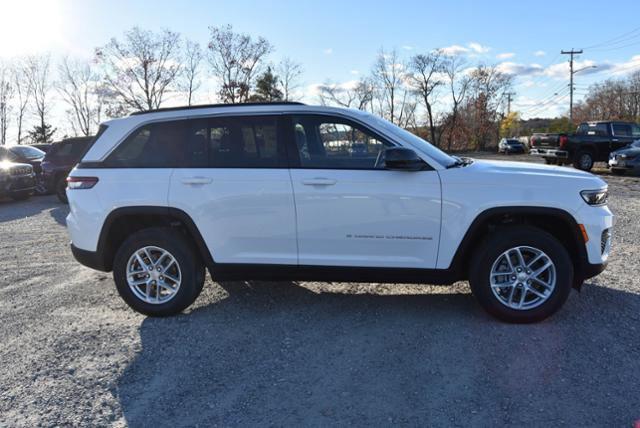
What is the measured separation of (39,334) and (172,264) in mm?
1227

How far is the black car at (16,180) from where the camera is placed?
1274 cm

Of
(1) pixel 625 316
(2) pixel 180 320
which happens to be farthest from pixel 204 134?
(1) pixel 625 316

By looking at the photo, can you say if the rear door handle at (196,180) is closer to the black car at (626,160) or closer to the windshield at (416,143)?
the windshield at (416,143)

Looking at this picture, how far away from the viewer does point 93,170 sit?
13.7 ft

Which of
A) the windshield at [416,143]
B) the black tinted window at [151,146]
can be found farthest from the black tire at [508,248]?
the black tinted window at [151,146]

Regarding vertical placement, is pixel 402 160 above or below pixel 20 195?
above

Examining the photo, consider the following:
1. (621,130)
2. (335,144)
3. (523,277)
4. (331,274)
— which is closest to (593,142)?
(621,130)

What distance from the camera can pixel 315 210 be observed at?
3.88 meters

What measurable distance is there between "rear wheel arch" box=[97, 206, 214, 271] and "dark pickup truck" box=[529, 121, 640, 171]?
58.1ft

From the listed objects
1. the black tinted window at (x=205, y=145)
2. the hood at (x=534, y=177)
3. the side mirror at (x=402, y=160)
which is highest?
the black tinted window at (x=205, y=145)

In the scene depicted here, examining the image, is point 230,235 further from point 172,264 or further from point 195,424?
point 195,424

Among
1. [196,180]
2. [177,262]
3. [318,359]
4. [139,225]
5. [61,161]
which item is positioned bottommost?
[318,359]

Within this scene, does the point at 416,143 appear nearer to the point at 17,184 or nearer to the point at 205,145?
the point at 205,145

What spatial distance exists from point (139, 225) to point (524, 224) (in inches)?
134
